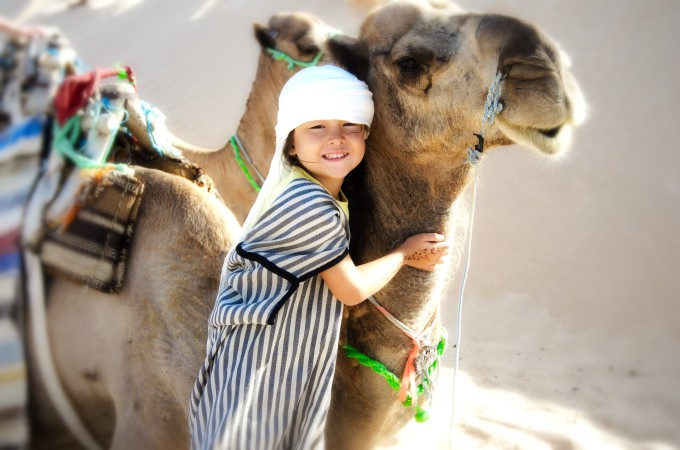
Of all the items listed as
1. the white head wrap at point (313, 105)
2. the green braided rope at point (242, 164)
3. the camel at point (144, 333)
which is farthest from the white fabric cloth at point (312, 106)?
the green braided rope at point (242, 164)

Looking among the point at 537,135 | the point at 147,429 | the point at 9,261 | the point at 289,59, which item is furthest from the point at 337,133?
the point at 289,59

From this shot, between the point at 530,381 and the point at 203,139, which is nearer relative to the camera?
the point at 530,381

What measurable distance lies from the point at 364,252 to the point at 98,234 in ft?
2.95

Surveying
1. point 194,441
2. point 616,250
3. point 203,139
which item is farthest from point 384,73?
point 203,139

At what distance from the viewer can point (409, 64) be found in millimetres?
2129

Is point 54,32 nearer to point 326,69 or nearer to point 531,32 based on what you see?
point 326,69

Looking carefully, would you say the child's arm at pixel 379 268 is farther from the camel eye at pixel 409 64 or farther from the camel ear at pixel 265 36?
the camel ear at pixel 265 36

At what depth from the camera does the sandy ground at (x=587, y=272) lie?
13.8 feet

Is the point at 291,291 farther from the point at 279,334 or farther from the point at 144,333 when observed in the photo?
the point at 144,333

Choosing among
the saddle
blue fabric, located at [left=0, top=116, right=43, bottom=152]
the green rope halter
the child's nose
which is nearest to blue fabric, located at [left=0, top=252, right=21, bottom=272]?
the saddle

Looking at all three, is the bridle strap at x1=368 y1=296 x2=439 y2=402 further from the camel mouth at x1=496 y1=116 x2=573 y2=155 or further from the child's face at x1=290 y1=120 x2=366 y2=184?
the camel mouth at x1=496 y1=116 x2=573 y2=155

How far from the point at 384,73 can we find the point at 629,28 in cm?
812

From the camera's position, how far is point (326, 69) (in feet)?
6.64

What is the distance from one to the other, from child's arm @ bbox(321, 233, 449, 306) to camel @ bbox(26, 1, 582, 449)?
0.07m
